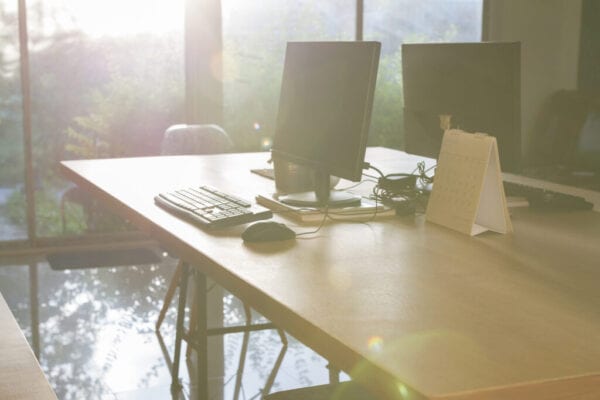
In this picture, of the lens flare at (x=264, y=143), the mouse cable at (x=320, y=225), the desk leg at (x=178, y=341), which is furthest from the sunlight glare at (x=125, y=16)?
the mouse cable at (x=320, y=225)

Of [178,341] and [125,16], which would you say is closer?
[178,341]

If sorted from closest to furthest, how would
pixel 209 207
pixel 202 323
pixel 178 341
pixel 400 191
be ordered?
pixel 209 207, pixel 400 191, pixel 202 323, pixel 178 341

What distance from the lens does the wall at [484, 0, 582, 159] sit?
6.63 meters

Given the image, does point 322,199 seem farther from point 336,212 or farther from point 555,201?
point 555,201

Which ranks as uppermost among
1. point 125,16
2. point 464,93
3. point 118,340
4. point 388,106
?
point 125,16

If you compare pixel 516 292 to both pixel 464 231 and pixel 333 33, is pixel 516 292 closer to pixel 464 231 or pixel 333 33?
pixel 464 231

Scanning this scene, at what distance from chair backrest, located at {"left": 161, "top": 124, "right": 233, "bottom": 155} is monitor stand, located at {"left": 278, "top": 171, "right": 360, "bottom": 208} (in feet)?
5.43

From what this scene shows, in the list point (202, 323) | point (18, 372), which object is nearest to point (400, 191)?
point (202, 323)

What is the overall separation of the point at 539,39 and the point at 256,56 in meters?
2.29

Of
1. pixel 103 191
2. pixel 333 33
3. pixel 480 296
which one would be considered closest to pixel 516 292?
pixel 480 296

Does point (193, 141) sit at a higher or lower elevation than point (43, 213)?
higher

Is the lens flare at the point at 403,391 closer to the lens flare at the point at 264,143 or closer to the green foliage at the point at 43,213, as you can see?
the green foliage at the point at 43,213

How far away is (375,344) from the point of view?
56.2 inches

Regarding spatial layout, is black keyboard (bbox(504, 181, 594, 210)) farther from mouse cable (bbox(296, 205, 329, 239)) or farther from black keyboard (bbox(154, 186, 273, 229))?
black keyboard (bbox(154, 186, 273, 229))
